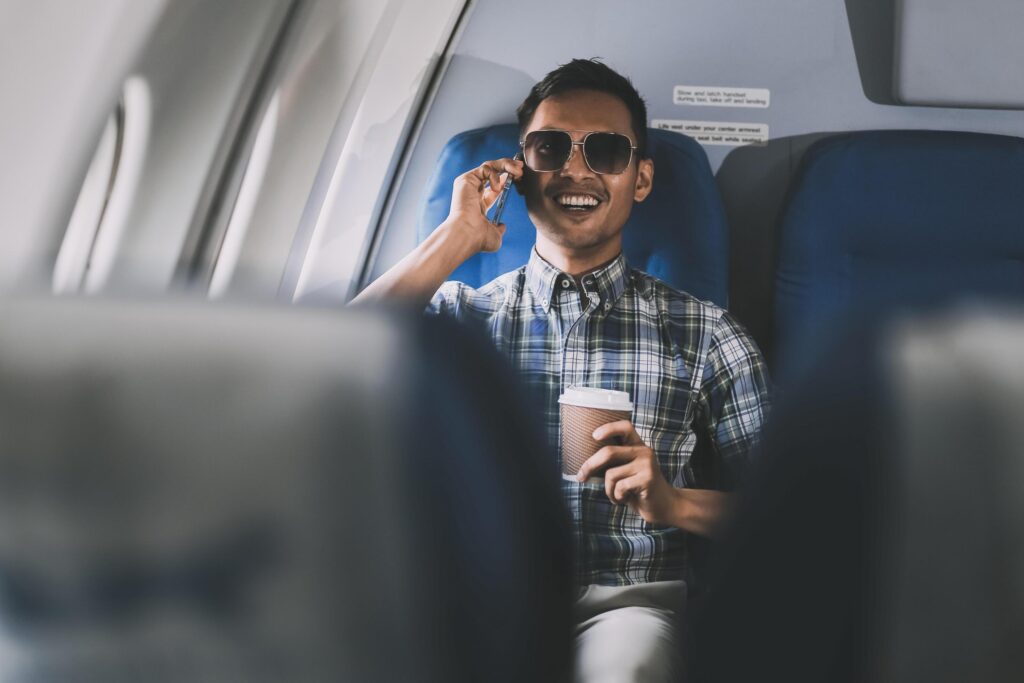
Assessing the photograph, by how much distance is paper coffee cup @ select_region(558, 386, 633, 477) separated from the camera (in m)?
1.19

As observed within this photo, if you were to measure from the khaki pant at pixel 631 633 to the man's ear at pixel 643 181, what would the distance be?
660 millimetres

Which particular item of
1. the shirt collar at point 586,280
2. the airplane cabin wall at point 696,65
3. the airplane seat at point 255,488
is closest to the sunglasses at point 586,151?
the shirt collar at point 586,280

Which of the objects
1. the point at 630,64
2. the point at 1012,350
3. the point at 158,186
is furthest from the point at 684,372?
the point at 1012,350

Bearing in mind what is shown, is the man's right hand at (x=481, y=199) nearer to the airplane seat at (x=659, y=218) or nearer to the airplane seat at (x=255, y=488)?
the airplane seat at (x=659, y=218)

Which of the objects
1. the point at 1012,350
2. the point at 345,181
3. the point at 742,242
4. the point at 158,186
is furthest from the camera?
the point at 742,242

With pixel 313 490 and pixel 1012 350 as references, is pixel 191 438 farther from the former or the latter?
pixel 1012 350

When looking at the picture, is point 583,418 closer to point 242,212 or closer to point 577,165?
point 577,165

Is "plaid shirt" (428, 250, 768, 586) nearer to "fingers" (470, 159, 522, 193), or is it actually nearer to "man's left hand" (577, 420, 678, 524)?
"man's left hand" (577, 420, 678, 524)

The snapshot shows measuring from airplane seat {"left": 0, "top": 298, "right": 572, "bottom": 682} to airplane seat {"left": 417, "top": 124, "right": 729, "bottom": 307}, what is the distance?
1.03 meters

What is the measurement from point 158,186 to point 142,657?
3.32 feet

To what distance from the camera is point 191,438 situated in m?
0.45

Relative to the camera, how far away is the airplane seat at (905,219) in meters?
1.61

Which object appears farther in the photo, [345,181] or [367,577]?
[345,181]

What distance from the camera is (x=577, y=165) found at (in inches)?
57.0
